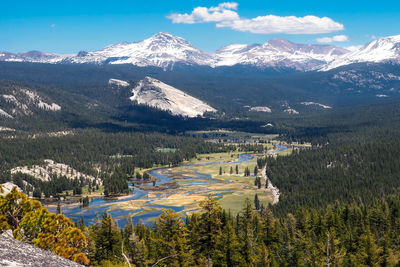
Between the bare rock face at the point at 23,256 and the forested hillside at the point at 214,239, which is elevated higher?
the bare rock face at the point at 23,256

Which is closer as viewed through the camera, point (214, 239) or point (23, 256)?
point (23, 256)

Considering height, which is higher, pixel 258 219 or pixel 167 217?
pixel 167 217

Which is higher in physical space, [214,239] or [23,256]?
[23,256]

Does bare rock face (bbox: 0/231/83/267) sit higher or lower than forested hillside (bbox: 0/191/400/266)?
higher

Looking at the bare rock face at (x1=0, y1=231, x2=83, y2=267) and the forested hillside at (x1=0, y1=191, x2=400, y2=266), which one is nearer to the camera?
the bare rock face at (x1=0, y1=231, x2=83, y2=267)

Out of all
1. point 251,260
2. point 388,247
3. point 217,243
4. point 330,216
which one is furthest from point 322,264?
point 330,216

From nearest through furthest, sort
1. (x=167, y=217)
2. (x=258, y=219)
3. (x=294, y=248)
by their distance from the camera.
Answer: (x=167, y=217) < (x=294, y=248) < (x=258, y=219)

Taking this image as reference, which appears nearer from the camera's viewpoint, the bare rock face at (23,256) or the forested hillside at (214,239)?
the bare rock face at (23,256)

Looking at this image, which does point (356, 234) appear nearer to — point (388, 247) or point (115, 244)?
point (388, 247)
